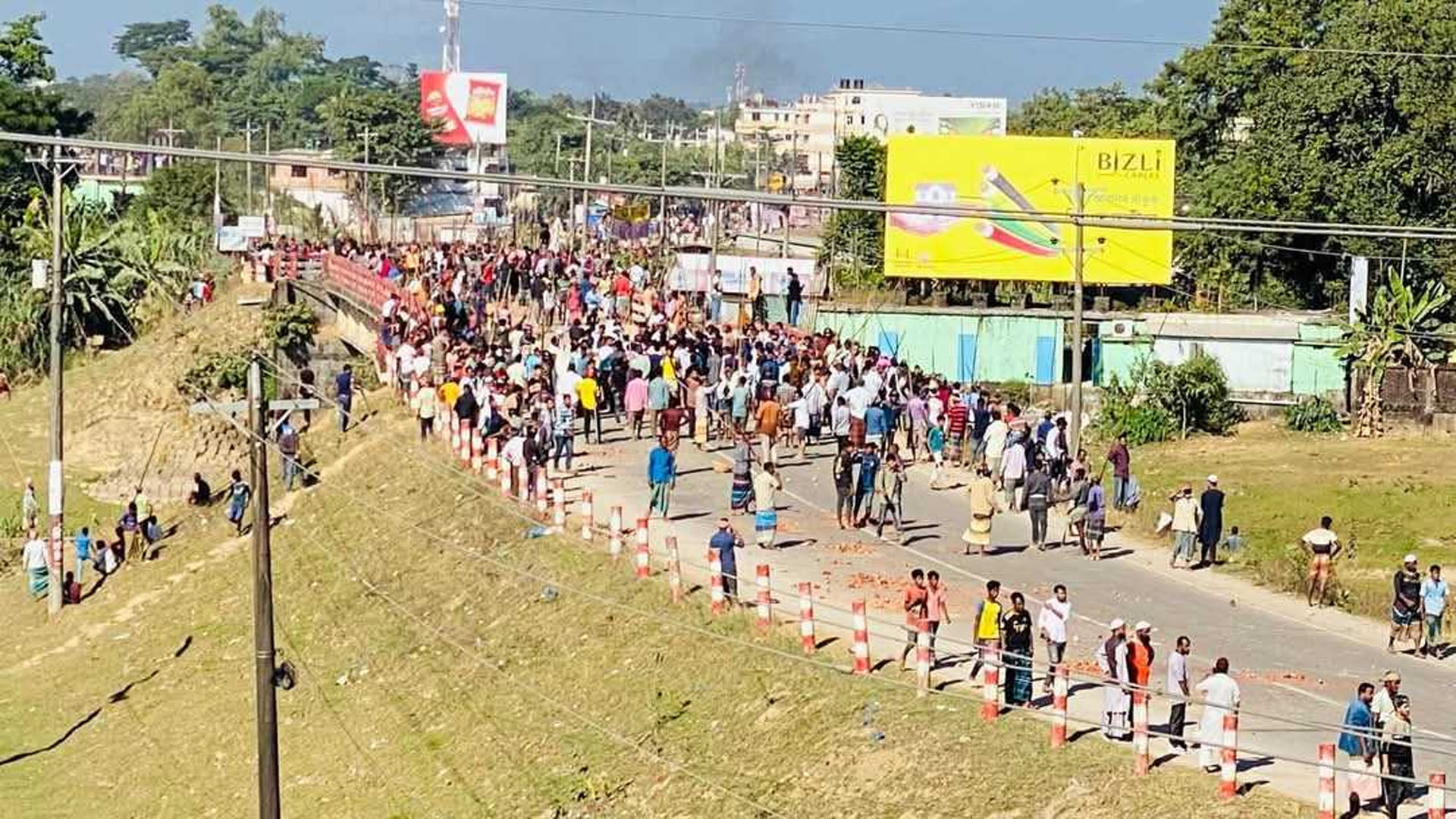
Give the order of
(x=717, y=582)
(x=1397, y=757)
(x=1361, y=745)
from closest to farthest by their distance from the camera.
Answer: (x=1397, y=757) → (x=1361, y=745) → (x=717, y=582)

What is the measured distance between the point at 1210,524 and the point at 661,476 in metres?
7.25

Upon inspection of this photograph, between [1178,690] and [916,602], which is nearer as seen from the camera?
[1178,690]

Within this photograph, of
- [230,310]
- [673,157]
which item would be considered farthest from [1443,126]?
[673,157]

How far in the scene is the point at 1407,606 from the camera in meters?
25.0

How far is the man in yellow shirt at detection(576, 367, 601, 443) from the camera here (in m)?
36.9

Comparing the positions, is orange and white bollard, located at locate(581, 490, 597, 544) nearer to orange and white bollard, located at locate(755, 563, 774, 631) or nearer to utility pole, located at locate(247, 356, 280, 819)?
orange and white bollard, located at locate(755, 563, 774, 631)

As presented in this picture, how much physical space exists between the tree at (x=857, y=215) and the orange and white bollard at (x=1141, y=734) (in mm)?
56765

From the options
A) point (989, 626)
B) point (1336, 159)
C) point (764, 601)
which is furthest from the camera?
point (1336, 159)

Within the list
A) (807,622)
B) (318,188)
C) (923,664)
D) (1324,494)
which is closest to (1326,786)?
(923,664)

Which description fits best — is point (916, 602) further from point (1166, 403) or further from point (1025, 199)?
point (1025, 199)

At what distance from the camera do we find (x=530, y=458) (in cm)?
3406

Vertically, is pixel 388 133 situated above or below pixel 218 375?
above

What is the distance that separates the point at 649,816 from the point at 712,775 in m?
0.78

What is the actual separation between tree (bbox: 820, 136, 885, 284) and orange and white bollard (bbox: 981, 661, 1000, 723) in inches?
2153
